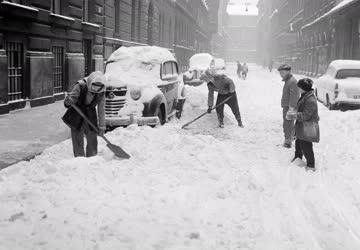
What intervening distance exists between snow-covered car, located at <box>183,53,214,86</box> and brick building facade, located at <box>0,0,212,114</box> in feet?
11.4

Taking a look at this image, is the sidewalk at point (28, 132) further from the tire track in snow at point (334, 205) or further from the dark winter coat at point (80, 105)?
the tire track in snow at point (334, 205)

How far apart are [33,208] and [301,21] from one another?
48.6 metres

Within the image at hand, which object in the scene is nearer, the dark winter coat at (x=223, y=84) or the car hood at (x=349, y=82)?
the dark winter coat at (x=223, y=84)

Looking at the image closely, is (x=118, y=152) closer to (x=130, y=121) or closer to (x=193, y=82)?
(x=130, y=121)

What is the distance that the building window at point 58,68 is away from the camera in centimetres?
1705

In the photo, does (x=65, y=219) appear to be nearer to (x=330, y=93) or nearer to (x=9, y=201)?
(x=9, y=201)

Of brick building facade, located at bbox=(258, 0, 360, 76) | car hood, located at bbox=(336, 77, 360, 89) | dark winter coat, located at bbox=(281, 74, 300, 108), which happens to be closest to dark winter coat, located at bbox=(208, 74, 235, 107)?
dark winter coat, located at bbox=(281, 74, 300, 108)

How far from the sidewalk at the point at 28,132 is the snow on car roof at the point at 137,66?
174 cm

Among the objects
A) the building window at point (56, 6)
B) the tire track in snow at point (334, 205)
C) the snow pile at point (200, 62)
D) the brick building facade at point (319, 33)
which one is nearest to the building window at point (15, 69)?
the building window at point (56, 6)

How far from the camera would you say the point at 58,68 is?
17.3 metres

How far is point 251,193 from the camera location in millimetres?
6043

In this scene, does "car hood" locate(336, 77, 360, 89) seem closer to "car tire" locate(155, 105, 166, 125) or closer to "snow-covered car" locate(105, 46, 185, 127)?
"snow-covered car" locate(105, 46, 185, 127)

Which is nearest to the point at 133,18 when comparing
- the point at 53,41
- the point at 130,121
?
the point at 53,41

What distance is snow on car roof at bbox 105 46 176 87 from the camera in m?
11.3
